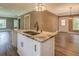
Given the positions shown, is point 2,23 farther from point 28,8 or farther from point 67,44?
point 67,44

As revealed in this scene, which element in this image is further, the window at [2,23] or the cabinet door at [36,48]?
the window at [2,23]

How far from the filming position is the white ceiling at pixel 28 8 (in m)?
2.07

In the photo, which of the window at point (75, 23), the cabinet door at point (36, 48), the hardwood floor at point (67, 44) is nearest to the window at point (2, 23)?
the cabinet door at point (36, 48)

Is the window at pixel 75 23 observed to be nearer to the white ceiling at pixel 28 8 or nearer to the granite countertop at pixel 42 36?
the white ceiling at pixel 28 8

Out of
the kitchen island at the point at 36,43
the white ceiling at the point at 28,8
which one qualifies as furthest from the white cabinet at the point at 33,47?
the white ceiling at the point at 28,8

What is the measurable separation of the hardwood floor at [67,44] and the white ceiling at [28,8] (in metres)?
0.40

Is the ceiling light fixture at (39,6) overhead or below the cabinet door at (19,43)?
overhead

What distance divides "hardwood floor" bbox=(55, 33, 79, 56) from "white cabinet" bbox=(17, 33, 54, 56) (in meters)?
0.11

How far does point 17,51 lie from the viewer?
2145 mm

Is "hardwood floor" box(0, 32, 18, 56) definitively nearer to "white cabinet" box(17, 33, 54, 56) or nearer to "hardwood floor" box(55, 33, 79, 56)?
"white cabinet" box(17, 33, 54, 56)

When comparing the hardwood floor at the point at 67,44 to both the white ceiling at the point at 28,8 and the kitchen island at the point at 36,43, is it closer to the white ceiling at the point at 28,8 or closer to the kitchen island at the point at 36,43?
the kitchen island at the point at 36,43

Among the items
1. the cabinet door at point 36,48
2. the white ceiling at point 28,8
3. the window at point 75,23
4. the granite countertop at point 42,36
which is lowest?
the cabinet door at point 36,48

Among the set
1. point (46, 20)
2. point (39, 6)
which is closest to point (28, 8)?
point (39, 6)

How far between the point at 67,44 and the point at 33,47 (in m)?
0.59
